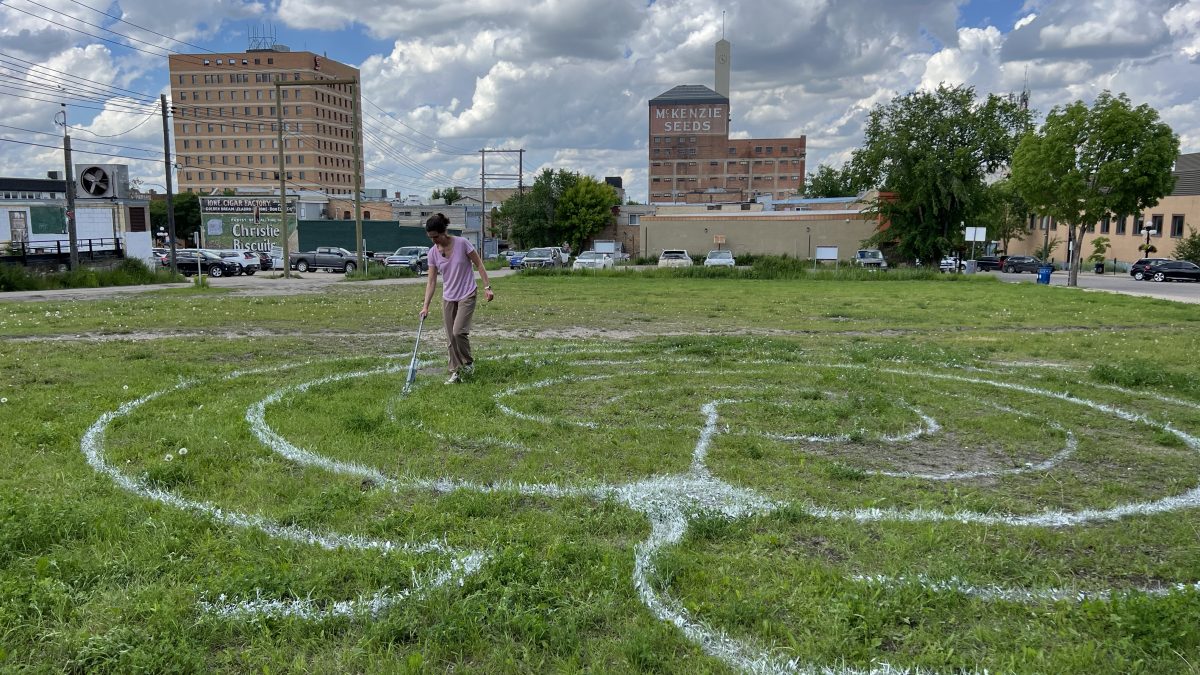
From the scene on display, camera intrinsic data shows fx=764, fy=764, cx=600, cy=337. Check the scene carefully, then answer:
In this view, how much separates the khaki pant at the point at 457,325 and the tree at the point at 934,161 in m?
48.1

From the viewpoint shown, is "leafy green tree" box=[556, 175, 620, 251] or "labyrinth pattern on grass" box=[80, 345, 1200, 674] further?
"leafy green tree" box=[556, 175, 620, 251]

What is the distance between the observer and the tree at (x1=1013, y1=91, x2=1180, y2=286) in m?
32.1

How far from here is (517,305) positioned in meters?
18.6

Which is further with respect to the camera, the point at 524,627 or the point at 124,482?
the point at 124,482

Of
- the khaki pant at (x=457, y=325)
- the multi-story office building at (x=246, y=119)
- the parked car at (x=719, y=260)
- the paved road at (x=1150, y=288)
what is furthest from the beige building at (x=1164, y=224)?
the multi-story office building at (x=246, y=119)

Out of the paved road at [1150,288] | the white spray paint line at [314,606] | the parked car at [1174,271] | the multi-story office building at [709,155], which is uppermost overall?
the multi-story office building at [709,155]

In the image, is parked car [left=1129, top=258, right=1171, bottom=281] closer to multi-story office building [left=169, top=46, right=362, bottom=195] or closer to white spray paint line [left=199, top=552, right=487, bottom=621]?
white spray paint line [left=199, top=552, right=487, bottom=621]

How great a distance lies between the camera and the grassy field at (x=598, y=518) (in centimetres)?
286

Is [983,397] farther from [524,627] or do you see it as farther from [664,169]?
[664,169]

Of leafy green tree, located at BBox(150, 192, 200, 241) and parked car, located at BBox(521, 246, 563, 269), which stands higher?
leafy green tree, located at BBox(150, 192, 200, 241)

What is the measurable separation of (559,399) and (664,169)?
450ft

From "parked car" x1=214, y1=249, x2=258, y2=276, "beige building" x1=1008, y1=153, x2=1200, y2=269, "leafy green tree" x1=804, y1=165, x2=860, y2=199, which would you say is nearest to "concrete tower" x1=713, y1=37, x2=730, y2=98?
"leafy green tree" x1=804, y1=165, x2=860, y2=199

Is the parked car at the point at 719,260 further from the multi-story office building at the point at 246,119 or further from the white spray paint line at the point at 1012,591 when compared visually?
the multi-story office building at the point at 246,119

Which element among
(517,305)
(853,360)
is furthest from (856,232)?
(853,360)
